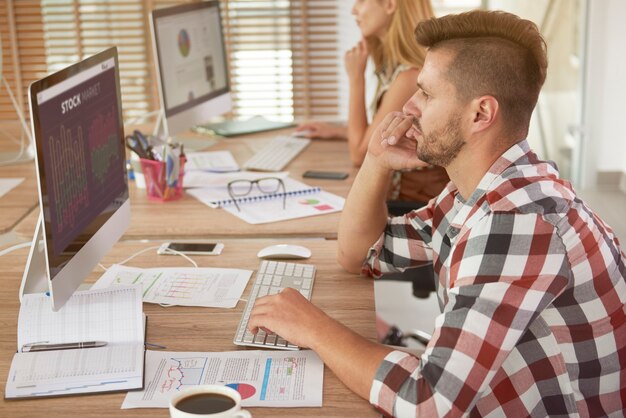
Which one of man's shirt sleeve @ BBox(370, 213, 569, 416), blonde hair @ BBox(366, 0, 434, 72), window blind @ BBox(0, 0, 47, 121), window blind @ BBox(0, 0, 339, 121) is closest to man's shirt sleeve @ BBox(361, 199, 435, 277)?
man's shirt sleeve @ BBox(370, 213, 569, 416)

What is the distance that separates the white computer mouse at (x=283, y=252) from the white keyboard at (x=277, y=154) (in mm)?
830

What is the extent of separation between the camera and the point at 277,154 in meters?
3.02

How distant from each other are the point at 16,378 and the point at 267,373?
414 mm

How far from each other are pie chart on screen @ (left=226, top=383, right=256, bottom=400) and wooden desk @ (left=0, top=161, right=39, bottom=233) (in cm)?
105

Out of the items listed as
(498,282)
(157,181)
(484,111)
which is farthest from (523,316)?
(157,181)

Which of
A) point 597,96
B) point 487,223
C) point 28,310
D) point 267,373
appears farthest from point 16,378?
point 597,96

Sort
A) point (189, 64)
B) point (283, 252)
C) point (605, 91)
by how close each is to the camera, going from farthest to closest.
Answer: point (605, 91) → point (189, 64) → point (283, 252)

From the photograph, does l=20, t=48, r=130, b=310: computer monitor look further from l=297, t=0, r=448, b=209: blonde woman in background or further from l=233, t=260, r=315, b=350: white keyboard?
l=297, t=0, r=448, b=209: blonde woman in background

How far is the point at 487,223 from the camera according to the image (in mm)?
1335

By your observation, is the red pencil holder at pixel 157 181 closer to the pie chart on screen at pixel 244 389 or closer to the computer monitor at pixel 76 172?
the computer monitor at pixel 76 172

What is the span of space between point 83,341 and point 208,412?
1.37ft

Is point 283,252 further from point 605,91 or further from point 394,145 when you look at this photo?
point 605,91

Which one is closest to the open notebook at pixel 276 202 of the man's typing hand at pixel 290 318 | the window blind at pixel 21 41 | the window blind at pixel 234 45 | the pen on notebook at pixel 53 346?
the man's typing hand at pixel 290 318

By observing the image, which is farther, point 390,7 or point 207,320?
point 390,7
